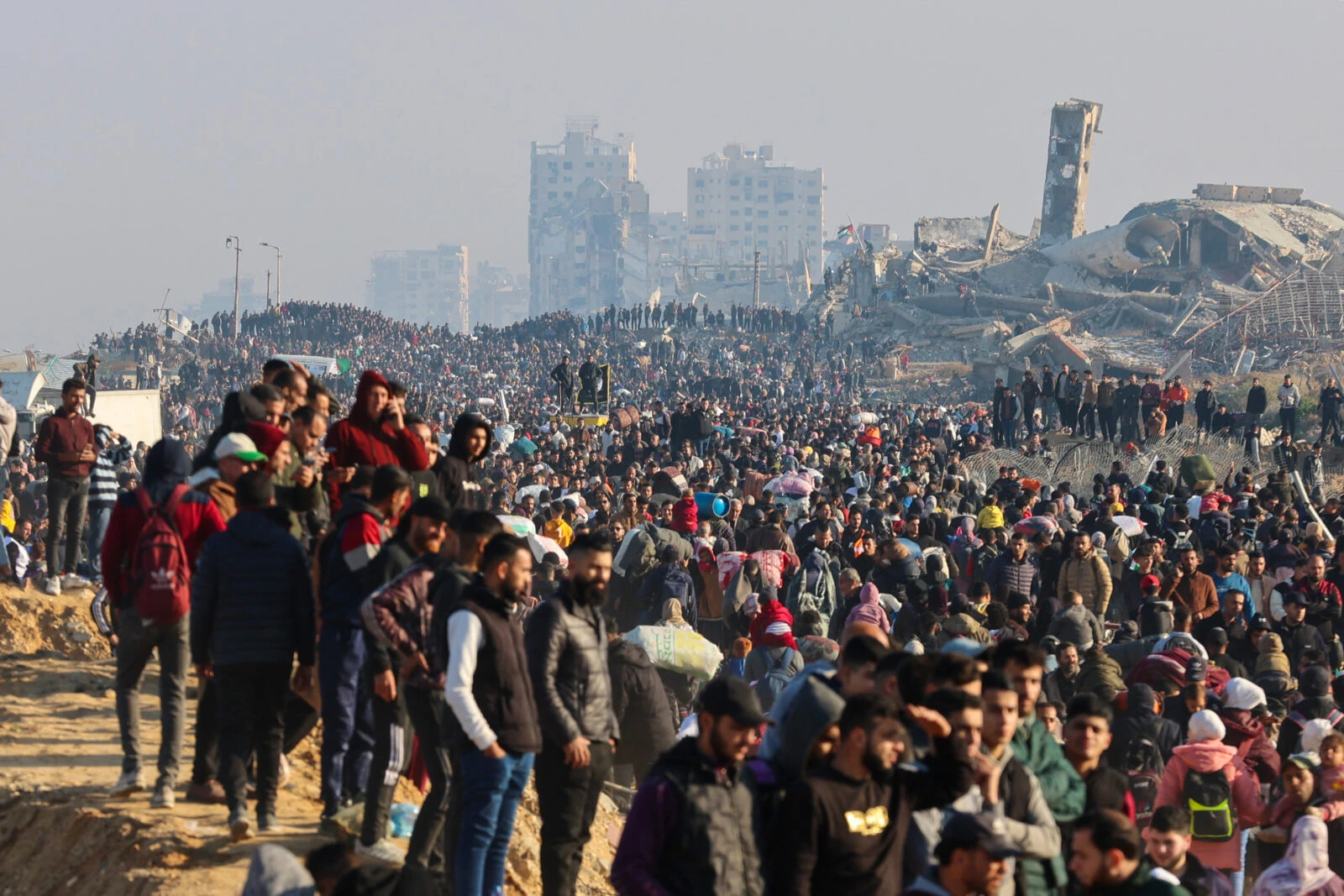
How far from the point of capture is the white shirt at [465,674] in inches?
206

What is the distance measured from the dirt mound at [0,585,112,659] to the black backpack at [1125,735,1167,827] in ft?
20.3

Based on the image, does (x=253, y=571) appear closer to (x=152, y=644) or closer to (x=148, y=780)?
(x=152, y=644)

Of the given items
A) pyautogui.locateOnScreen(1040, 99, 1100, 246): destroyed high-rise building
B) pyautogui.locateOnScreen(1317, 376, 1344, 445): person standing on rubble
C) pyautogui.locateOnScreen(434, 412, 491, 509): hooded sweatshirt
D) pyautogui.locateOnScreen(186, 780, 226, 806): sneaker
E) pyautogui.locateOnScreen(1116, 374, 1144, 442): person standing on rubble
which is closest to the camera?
pyautogui.locateOnScreen(186, 780, 226, 806): sneaker

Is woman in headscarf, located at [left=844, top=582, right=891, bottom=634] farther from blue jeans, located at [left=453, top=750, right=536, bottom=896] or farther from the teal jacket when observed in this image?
blue jeans, located at [left=453, top=750, right=536, bottom=896]

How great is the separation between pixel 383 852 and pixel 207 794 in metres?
0.99

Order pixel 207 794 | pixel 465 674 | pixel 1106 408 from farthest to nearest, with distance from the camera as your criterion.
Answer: pixel 1106 408 < pixel 207 794 < pixel 465 674

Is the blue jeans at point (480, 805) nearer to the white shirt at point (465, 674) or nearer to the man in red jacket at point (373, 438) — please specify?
the white shirt at point (465, 674)

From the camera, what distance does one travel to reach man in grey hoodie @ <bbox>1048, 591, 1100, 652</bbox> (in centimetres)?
980

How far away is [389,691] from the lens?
19.4ft

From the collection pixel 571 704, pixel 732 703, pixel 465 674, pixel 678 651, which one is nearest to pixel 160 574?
pixel 465 674

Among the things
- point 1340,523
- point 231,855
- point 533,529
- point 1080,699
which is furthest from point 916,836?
point 1340,523

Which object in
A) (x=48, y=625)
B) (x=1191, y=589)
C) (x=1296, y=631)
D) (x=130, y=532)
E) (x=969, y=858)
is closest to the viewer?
(x=969, y=858)

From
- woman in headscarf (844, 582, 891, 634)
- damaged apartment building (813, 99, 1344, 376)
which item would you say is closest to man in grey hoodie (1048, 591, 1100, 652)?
woman in headscarf (844, 582, 891, 634)

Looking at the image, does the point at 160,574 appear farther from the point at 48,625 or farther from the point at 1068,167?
the point at 1068,167
